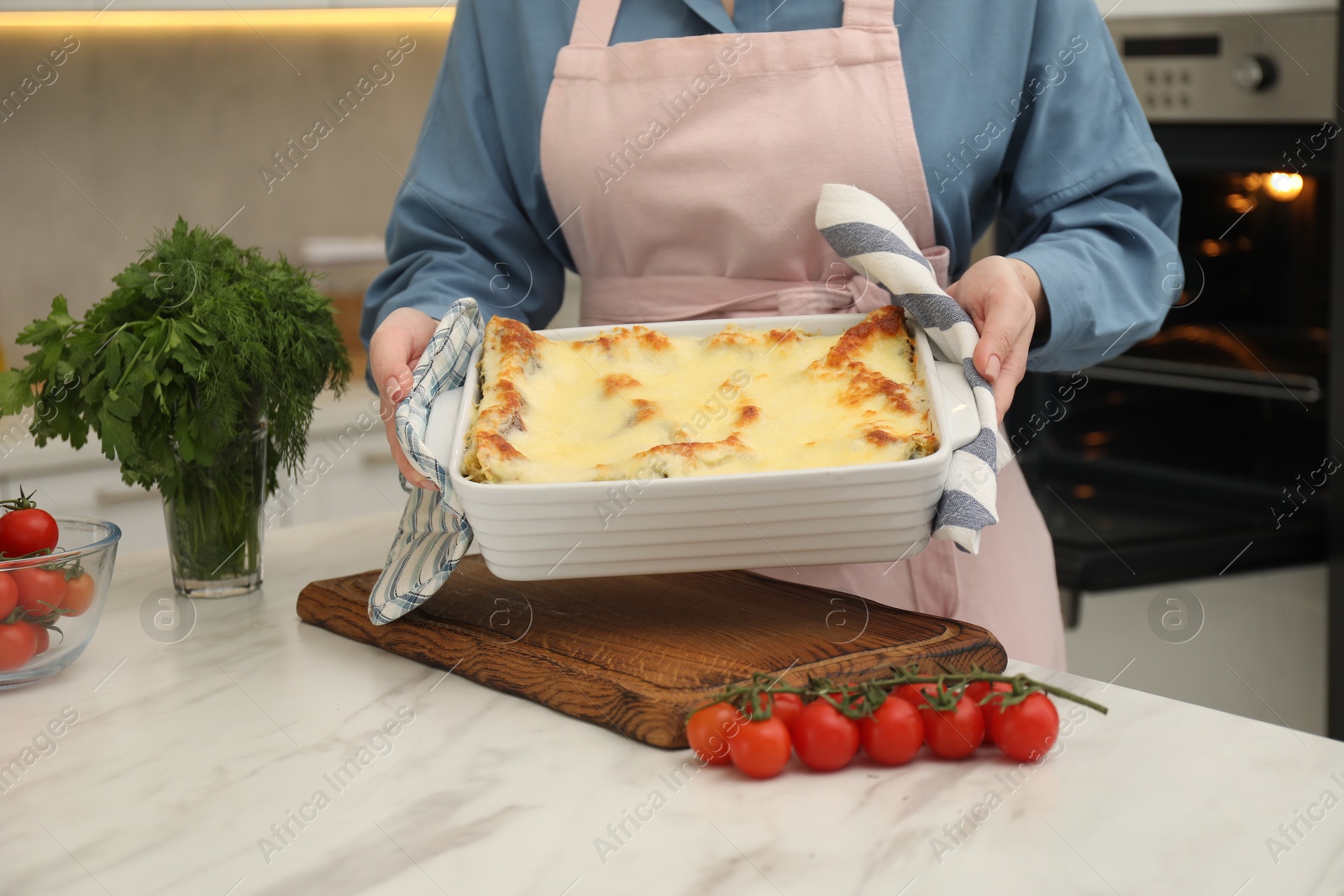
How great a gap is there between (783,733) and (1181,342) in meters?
1.33

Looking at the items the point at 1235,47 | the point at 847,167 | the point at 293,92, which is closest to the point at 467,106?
the point at 847,167

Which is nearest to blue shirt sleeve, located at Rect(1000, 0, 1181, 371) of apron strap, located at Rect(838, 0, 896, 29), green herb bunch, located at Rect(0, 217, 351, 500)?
apron strap, located at Rect(838, 0, 896, 29)

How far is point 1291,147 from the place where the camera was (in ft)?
4.98

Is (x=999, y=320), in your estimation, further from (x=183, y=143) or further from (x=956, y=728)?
(x=183, y=143)

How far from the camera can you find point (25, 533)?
2.64 feet

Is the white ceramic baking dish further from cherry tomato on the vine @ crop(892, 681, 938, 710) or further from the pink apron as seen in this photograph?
the pink apron

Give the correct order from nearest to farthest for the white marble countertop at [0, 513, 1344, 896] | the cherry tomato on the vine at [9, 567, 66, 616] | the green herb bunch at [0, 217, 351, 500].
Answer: the white marble countertop at [0, 513, 1344, 896], the cherry tomato on the vine at [9, 567, 66, 616], the green herb bunch at [0, 217, 351, 500]

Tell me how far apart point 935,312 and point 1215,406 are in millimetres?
1128

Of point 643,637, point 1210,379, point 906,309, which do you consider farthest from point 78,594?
point 1210,379

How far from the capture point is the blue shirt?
95 centimetres

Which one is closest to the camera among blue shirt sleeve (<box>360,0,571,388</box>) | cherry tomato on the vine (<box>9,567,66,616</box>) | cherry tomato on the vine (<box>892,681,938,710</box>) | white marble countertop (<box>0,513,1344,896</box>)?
white marble countertop (<box>0,513,1344,896</box>)

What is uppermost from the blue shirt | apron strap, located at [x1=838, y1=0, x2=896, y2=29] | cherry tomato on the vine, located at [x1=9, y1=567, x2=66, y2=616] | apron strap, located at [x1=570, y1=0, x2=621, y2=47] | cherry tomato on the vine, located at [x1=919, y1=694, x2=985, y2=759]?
apron strap, located at [x1=570, y1=0, x2=621, y2=47]

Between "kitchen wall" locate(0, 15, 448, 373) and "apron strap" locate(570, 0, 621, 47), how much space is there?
146cm

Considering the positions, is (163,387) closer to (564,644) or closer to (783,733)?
(564,644)
